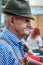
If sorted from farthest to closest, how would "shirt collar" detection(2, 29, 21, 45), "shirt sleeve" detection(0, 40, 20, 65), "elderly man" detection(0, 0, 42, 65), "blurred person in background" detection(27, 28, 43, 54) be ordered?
"blurred person in background" detection(27, 28, 43, 54) < "shirt collar" detection(2, 29, 21, 45) < "elderly man" detection(0, 0, 42, 65) < "shirt sleeve" detection(0, 40, 20, 65)

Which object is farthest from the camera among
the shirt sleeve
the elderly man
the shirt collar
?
Answer: the shirt collar

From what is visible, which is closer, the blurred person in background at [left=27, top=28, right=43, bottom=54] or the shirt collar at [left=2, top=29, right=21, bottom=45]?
the shirt collar at [left=2, top=29, right=21, bottom=45]

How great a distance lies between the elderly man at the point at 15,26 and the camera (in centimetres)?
316

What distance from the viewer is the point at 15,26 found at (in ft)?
11.6

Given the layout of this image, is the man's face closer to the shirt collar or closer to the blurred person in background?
the shirt collar

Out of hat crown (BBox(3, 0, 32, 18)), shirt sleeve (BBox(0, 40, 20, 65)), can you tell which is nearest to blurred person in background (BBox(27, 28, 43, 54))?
hat crown (BBox(3, 0, 32, 18))

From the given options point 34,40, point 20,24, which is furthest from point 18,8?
point 34,40

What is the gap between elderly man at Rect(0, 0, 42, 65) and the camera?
10.4ft

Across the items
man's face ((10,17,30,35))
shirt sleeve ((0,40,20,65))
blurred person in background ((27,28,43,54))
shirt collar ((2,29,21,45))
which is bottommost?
blurred person in background ((27,28,43,54))

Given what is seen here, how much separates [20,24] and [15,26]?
0.23 feet

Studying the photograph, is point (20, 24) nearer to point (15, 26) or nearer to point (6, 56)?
point (15, 26)

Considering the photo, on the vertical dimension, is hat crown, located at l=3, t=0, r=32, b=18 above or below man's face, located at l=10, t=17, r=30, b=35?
above

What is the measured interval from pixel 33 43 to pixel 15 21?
6259 millimetres

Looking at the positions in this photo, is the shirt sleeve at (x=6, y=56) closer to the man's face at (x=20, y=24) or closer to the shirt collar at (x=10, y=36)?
the shirt collar at (x=10, y=36)
